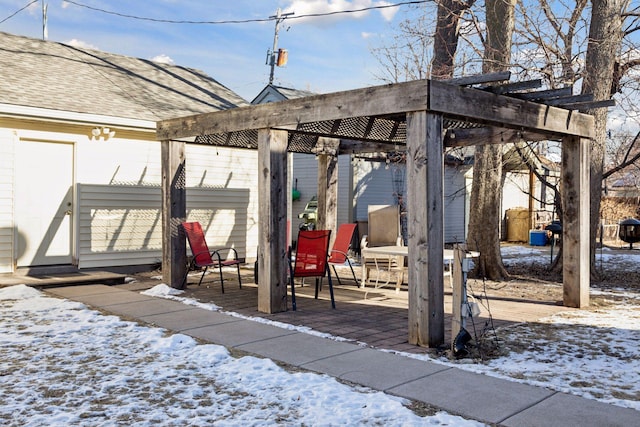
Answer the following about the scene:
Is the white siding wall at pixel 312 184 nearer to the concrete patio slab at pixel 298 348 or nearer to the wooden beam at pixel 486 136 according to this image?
the wooden beam at pixel 486 136

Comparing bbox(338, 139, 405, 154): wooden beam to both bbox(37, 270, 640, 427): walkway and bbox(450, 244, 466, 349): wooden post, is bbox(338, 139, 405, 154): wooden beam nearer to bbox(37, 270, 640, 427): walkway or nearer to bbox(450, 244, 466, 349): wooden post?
bbox(37, 270, 640, 427): walkway

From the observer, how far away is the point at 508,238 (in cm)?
2042

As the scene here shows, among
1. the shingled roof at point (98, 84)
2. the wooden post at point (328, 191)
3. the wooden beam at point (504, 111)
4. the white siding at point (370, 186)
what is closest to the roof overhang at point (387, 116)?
the wooden beam at point (504, 111)

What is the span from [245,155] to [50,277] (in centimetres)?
445

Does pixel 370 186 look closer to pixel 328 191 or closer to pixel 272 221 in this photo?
pixel 328 191

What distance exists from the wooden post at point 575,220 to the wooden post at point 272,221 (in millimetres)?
3432

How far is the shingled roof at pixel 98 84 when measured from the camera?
9.38 meters

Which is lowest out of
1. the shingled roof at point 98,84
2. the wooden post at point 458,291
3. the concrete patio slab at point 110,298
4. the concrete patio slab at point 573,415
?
the concrete patio slab at point 573,415

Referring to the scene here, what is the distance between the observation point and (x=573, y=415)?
3568 millimetres

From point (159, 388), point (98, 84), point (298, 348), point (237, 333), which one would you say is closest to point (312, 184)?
point (98, 84)

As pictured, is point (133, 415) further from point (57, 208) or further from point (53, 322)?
point (57, 208)

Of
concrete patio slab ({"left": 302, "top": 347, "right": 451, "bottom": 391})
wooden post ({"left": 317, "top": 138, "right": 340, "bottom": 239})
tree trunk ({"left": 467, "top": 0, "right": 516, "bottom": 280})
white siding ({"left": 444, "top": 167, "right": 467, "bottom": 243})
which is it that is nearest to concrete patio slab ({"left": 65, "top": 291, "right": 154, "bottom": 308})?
concrete patio slab ({"left": 302, "top": 347, "right": 451, "bottom": 391})

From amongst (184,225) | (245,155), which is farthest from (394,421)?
(245,155)

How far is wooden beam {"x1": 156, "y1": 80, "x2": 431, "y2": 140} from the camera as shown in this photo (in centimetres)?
540
